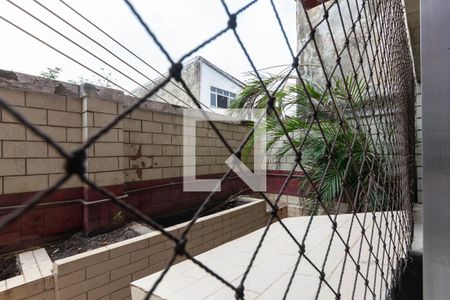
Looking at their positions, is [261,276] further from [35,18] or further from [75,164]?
[35,18]

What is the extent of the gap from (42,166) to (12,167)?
181 millimetres

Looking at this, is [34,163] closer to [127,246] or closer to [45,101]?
[45,101]

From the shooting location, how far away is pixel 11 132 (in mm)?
1815

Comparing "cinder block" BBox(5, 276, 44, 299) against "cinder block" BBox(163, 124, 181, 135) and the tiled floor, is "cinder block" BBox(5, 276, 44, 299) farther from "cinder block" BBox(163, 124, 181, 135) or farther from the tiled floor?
"cinder block" BBox(163, 124, 181, 135)

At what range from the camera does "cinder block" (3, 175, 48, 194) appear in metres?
1.81

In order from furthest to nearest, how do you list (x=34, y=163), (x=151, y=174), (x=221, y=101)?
(x=221, y=101)
(x=151, y=174)
(x=34, y=163)

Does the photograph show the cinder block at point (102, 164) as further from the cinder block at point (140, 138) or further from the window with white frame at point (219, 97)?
the window with white frame at point (219, 97)

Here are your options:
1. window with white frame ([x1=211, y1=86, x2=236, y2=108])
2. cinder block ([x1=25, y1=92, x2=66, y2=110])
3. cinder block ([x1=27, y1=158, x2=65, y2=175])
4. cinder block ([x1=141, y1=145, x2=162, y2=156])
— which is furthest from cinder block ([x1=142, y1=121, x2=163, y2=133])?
window with white frame ([x1=211, y1=86, x2=236, y2=108])

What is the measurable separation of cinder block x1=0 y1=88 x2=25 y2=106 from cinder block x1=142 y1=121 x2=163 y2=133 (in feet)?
3.55

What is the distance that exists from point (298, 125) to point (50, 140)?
2720 millimetres

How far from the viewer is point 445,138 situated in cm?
Answer: 70

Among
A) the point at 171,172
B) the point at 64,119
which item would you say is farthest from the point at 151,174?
the point at 64,119

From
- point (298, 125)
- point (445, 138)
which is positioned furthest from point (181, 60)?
point (298, 125)

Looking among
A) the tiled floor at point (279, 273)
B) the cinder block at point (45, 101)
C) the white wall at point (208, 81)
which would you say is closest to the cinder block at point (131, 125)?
the cinder block at point (45, 101)
